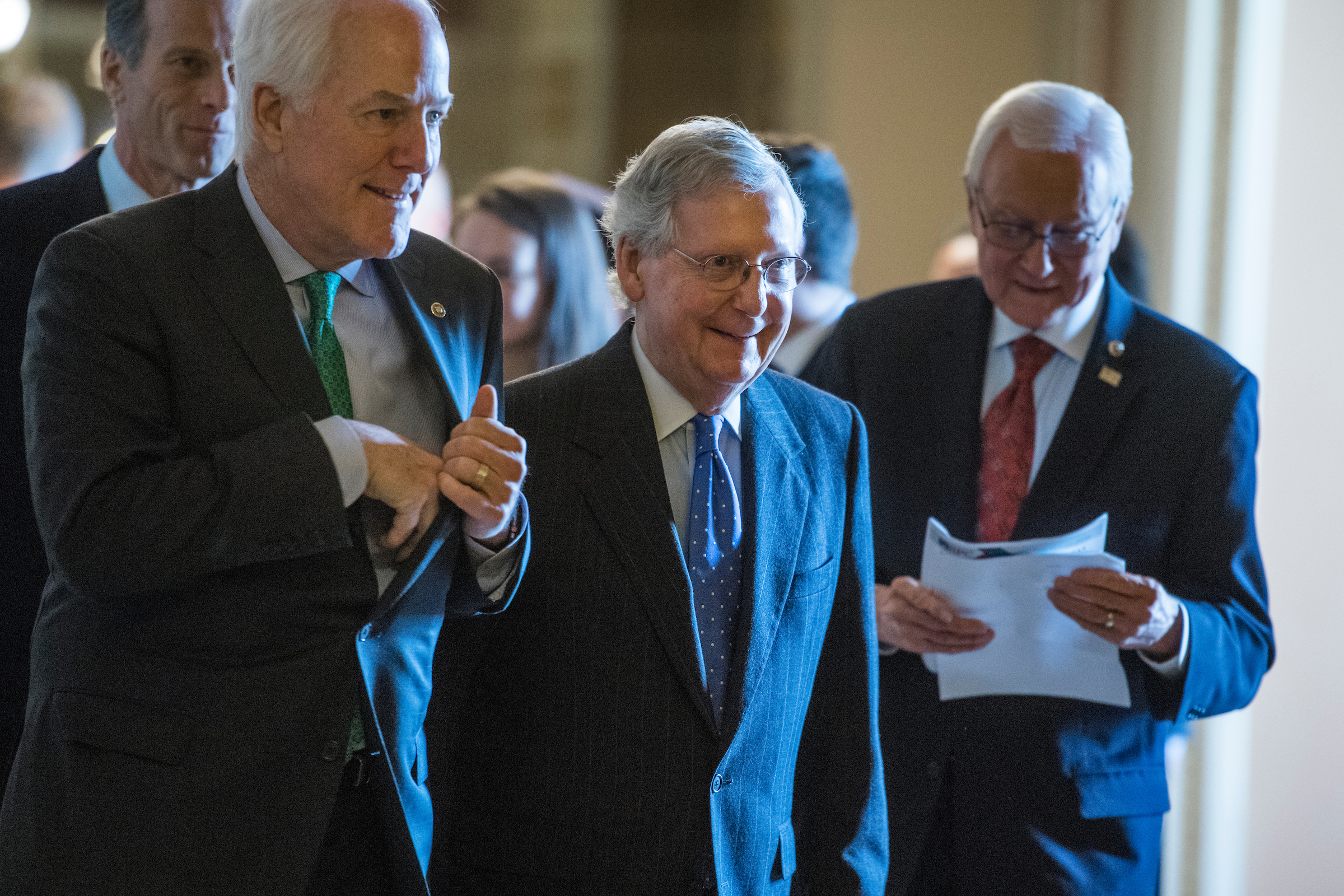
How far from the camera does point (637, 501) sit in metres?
1.90

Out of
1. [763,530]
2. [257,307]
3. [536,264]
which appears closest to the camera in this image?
[257,307]

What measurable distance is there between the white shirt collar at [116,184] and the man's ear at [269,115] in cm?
77

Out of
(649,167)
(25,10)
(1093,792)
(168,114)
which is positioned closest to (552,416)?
(649,167)

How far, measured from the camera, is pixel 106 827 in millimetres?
1522

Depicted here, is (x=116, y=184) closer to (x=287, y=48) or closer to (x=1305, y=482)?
(x=287, y=48)

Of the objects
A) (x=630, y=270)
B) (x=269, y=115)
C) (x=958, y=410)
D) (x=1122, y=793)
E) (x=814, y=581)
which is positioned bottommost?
(x=1122, y=793)

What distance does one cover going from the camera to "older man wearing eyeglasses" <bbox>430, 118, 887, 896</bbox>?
6.09 ft

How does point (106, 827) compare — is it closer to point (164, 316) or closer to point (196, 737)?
point (196, 737)

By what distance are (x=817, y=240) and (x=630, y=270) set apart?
1485 mm

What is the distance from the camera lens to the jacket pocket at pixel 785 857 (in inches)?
76.9

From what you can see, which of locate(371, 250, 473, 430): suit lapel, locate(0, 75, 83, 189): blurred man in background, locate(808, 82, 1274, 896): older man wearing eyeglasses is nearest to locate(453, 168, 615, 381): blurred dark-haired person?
locate(808, 82, 1274, 896): older man wearing eyeglasses

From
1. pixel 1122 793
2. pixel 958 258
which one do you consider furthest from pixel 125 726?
pixel 958 258

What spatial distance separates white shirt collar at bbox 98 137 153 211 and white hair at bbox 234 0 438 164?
0.75 meters

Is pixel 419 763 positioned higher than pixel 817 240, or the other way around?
pixel 817 240
